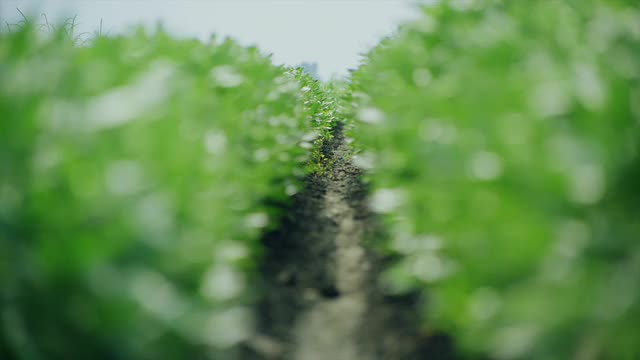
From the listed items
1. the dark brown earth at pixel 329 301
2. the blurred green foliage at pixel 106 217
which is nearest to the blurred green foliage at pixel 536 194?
the dark brown earth at pixel 329 301

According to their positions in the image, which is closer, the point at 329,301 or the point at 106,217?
the point at 106,217

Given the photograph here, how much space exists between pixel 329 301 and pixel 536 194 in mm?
1165

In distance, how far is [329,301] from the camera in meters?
2.31

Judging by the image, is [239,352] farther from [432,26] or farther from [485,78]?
[432,26]

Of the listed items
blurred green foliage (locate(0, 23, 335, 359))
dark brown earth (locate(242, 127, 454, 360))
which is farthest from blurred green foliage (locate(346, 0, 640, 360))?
blurred green foliage (locate(0, 23, 335, 359))

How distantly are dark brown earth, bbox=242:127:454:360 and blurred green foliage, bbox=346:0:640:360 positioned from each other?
13 cm

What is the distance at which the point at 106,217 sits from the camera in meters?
1.48

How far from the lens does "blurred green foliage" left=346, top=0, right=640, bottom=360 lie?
1434 millimetres

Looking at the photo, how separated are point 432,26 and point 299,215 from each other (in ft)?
5.05

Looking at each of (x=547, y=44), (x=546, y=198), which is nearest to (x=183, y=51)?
(x=547, y=44)

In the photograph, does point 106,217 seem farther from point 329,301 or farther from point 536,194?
point 536,194

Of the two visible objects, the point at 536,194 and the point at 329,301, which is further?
the point at 329,301

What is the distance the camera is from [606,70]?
1.77 m

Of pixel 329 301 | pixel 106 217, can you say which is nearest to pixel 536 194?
pixel 329 301
